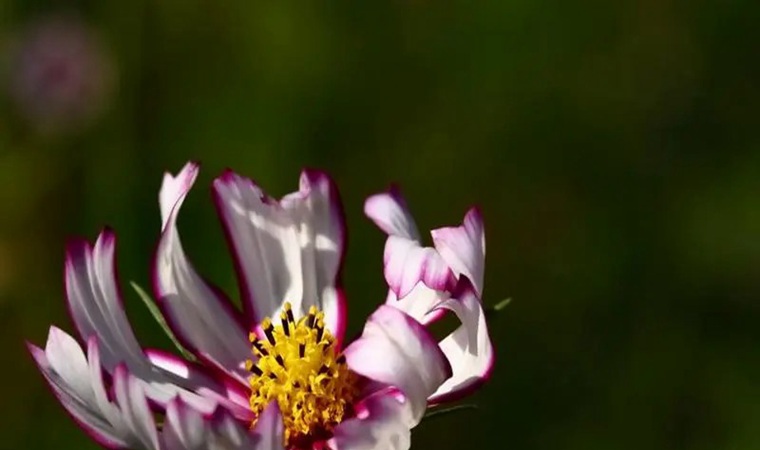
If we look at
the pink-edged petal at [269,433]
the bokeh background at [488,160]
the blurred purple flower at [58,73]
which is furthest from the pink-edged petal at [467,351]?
the blurred purple flower at [58,73]

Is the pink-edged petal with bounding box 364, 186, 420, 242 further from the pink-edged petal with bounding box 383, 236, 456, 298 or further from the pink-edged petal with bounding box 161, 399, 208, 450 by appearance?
the pink-edged petal with bounding box 161, 399, 208, 450

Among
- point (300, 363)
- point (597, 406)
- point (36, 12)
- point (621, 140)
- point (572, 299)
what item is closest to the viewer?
point (300, 363)

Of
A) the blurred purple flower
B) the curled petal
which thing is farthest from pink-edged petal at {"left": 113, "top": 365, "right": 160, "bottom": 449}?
the blurred purple flower

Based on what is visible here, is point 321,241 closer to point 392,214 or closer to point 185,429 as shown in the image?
point 392,214

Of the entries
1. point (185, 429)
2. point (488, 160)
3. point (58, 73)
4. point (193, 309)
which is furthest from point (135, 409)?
point (58, 73)

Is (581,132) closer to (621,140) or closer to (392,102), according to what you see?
(621,140)

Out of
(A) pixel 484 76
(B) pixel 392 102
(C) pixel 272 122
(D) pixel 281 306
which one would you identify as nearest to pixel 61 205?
(C) pixel 272 122
